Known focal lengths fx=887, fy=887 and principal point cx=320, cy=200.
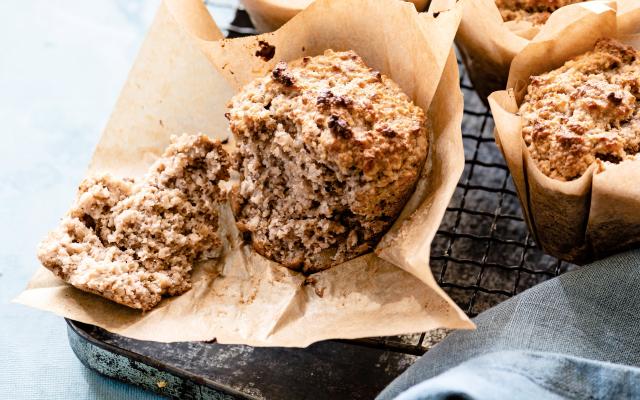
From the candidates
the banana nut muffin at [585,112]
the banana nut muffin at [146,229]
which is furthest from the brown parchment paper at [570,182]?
the banana nut muffin at [146,229]

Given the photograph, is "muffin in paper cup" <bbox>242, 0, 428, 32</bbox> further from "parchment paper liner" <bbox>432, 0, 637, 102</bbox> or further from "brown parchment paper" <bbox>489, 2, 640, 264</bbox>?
"brown parchment paper" <bbox>489, 2, 640, 264</bbox>

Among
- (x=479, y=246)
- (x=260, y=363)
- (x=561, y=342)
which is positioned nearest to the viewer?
(x=561, y=342)

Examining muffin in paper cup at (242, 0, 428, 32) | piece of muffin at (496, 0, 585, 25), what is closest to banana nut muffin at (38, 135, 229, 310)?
muffin in paper cup at (242, 0, 428, 32)

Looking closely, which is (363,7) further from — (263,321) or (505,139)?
(263,321)

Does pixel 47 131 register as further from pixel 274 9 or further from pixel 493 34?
pixel 493 34

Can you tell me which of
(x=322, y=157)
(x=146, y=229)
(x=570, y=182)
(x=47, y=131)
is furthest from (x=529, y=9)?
(x=47, y=131)

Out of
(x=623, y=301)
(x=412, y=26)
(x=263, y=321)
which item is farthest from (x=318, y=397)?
(x=412, y=26)
